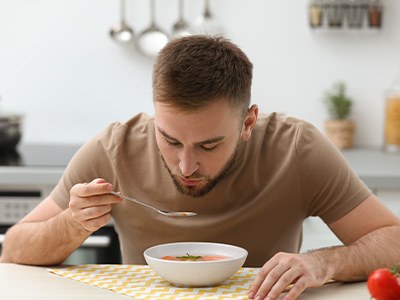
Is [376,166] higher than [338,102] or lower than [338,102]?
lower

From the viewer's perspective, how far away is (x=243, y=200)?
1.96 m

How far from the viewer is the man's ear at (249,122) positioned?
1.88m

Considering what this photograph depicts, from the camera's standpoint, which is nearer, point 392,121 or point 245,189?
point 245,189

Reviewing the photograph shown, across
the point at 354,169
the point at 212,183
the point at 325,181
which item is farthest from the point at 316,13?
the point at 212,183

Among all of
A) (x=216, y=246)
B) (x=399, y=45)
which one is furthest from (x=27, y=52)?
(x=216, y=246)

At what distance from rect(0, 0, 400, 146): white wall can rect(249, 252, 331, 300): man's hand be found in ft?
6.02

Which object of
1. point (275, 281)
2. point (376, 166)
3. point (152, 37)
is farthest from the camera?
point (152, 37)

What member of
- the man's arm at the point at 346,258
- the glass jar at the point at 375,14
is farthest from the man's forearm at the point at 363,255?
the glass jar at the point at 375,14

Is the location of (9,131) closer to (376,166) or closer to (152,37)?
(152,37)

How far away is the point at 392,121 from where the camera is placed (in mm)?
3258

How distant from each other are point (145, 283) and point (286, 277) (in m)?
0.29

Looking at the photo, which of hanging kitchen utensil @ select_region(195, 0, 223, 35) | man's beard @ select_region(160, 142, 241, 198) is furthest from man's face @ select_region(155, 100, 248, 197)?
hanging kitchen utensil @ select_region(195, 0, 223, 35)

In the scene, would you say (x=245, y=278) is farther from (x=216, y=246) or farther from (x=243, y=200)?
(x=243, y=200)

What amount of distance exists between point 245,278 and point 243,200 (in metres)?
0.30
